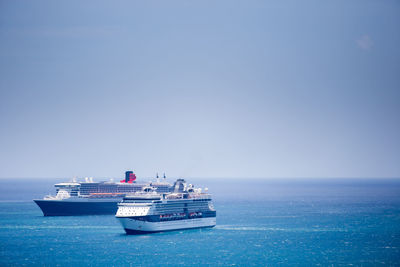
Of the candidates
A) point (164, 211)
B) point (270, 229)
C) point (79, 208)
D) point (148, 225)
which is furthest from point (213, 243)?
point (79, 208)

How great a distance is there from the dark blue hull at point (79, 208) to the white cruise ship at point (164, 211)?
26680mm

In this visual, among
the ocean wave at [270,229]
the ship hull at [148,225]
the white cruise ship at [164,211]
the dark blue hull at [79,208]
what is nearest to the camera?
the ship hull at [148,225]

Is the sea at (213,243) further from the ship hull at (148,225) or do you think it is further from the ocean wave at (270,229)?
the ship hull at (148,225)

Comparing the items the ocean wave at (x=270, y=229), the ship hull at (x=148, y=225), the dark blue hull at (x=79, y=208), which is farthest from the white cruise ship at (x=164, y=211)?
the dark blue hull at (x=79, y=208)

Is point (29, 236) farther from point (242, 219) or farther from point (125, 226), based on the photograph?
point (242, 219)

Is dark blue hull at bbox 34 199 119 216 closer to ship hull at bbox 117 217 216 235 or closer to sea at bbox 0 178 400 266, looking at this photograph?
sea at bbox 0 178 400 266

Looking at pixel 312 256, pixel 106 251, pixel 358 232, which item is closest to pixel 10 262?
pixel 106 251

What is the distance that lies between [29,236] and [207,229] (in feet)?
79.7


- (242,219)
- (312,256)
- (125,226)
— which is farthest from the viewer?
(242,219)

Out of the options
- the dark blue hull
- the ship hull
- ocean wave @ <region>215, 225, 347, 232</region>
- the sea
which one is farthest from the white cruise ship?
the dark blue hull

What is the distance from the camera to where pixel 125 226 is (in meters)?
81.9

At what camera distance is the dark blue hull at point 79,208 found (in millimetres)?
114875

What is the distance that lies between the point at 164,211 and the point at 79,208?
3637 cm

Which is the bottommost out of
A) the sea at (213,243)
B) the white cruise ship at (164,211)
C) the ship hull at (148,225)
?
the sea at (213,243)
